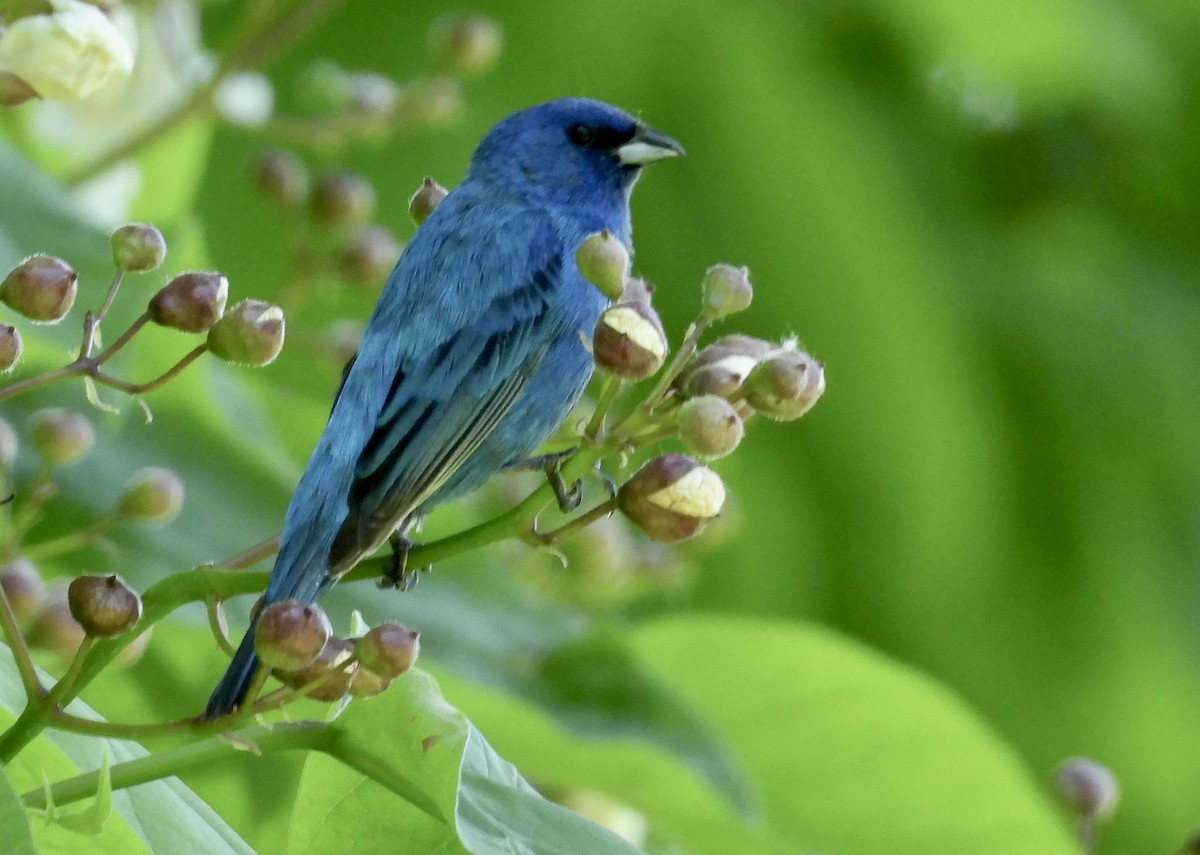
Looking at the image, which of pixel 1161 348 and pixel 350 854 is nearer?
pixel 350 854

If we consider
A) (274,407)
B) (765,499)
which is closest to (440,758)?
(274,407)

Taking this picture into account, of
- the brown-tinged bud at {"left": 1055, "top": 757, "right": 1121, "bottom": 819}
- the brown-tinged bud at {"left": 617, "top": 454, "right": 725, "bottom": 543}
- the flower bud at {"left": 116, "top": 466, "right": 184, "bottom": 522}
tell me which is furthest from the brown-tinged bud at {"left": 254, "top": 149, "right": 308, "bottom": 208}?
the brown-tinged bud at {"left": 1055, "top": 757, "right": 1121, "bottom": 819}

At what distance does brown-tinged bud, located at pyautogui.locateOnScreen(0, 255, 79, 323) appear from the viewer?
1.61 metres

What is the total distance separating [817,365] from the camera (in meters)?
1.71

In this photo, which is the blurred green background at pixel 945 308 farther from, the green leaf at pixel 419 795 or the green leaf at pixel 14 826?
the green leaf at pixel 14 826

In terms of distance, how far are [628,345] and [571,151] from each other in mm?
1596

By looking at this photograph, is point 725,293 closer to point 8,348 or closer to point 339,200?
point 8,348

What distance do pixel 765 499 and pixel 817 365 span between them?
2.76 meters

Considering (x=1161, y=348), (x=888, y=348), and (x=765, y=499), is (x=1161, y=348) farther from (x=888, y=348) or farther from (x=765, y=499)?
(x=765, y=499)

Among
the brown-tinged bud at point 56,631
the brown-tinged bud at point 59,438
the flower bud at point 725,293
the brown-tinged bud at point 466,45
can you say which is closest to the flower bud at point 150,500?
the brown-tinged bud at point 59,438

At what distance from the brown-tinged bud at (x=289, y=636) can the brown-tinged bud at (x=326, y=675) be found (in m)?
0.02

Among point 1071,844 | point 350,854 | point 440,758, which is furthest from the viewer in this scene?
point 1071,844

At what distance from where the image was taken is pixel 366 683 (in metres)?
1.56

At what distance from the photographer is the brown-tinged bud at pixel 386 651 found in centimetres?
151
